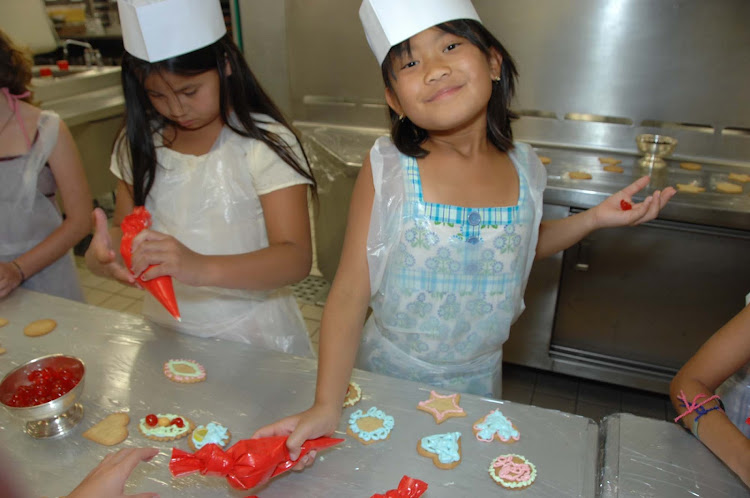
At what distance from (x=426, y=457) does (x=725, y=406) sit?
541mm

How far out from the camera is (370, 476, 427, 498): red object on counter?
26.5 inches

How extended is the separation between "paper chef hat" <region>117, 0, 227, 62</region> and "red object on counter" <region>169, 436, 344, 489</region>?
68cm

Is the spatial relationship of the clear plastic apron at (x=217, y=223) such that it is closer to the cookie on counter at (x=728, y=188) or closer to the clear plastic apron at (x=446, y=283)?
the clear plastic apron at (x=446, y=283)

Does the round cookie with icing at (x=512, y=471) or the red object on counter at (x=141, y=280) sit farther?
the red object on counter at (x=141, y=280)

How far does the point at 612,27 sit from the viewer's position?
1.87 m

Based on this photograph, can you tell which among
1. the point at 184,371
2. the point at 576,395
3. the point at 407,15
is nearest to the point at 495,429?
the point at 184,371

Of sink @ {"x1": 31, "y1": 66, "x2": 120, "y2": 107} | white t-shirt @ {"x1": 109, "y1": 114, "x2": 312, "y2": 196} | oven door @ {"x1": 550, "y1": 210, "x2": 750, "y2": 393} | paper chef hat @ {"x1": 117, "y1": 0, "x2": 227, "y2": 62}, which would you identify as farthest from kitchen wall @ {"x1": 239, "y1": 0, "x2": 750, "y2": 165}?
sink @ {"x1": 31, "y1": 66, "x2": 120, "y2": 107}

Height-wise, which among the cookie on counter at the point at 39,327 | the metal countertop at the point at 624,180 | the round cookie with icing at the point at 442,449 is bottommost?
the metal countertop at the point at 624,180

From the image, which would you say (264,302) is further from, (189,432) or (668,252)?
(668,252)

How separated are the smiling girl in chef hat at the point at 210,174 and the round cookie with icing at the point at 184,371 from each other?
139 millimetres

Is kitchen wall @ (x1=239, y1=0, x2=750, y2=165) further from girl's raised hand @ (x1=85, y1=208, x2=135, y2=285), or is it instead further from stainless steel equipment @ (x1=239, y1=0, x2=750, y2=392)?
girl's raised hand @ (x1=85, y1=208, x2=135, y2=285)

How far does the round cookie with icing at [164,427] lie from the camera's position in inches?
30.8

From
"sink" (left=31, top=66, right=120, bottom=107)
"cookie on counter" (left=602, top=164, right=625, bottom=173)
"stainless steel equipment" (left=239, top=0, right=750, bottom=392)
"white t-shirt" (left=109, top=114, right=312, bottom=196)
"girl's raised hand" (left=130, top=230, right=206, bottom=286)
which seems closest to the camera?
"girl's raised hand" (left=130, top=230, right=206, bottom=286)

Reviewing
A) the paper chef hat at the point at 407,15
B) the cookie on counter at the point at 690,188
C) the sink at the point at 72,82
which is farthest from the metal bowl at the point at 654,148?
the sink at the point at 72,82
